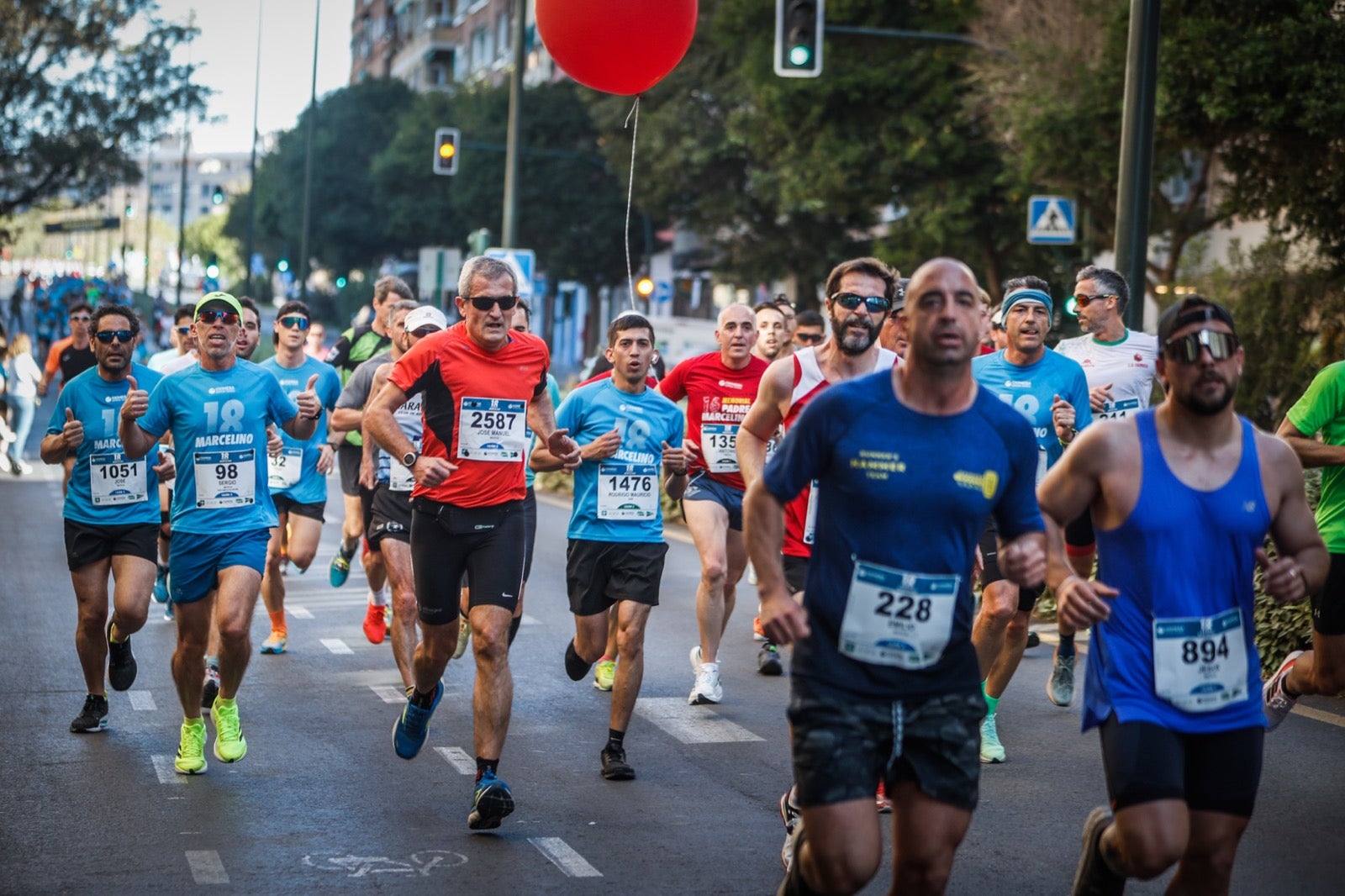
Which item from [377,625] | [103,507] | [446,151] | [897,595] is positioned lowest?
[377,625]

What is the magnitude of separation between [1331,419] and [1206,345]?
112 inches

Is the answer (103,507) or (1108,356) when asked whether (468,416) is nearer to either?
(103,507)

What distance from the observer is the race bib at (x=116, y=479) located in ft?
27.4

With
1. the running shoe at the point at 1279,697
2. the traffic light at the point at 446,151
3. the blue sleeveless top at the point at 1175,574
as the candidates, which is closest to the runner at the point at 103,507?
the running shoe at the point at 1279,697

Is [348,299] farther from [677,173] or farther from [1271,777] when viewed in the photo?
[1271,777]

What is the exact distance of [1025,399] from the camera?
8211 millimetres

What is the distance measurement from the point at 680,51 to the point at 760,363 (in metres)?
1.82

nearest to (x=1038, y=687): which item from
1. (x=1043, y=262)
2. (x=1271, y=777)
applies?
(x=1271, y=777)

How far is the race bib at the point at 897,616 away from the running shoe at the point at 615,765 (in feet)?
11.0

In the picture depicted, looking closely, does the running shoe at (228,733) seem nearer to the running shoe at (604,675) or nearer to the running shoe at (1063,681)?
the running shoe at (604,675)

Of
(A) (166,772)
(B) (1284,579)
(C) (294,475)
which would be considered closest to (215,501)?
(A) (166,772)

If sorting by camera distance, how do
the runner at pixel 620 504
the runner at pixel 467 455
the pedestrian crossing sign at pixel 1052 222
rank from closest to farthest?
the runner at pixel 467 455 → the runner at pixel 620 504 → the pedestrian crossing sign at pixel 1052 222

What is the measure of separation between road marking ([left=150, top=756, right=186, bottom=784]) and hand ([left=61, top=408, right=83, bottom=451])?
4.97ft

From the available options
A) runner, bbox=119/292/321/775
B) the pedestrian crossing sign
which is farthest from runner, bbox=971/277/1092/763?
the pedestrian crossing sign
